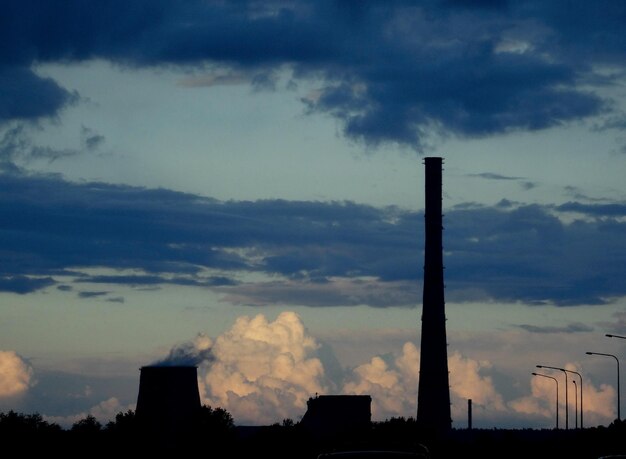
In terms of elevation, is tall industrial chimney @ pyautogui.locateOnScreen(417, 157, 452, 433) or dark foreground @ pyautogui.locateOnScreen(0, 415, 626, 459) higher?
tall industrial chimney @ pyautogui.locateOnScreen(417, 157, 452, 433)

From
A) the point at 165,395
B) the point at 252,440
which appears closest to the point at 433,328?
the point at 252,440

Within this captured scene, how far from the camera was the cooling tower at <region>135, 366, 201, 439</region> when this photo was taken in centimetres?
10394

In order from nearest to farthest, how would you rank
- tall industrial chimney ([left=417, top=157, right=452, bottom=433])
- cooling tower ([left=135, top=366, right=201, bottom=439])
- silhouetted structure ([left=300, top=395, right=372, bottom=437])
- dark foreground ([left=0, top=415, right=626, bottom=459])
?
dark foreground ([left=0, top=415, right=626, bottom=459]) → cooling tower ([left=135, top=366, right=201, bottom=439]) → tall industrial chimney ([left=417, top=157, right=452, bottom=433]) → silhouetted structure ([left=300, top=395, right=372, bottom=437])

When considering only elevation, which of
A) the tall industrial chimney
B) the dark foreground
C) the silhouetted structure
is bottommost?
the dark foreground

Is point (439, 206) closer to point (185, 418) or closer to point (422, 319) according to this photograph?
point (422, 319)

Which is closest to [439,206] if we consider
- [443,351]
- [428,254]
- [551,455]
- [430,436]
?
[428,254]

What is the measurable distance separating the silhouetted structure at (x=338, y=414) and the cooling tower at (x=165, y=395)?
28.8 m

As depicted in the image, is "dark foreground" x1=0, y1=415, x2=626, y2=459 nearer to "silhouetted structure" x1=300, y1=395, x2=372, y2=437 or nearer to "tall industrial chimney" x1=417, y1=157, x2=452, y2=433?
"silhouetted structure" x1=300, y1=395, x2=372, y2=437

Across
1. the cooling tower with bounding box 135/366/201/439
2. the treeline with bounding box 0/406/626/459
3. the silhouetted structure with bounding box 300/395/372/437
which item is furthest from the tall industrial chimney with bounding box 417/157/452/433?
the cooling tower with bounding box 135/366/201/439

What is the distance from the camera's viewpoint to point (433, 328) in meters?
117

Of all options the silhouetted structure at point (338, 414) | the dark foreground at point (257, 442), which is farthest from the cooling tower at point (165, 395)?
the silhouetted structure at point (338, 414)

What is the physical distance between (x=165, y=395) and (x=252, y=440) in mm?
8253

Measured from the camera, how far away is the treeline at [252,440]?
80875 mm

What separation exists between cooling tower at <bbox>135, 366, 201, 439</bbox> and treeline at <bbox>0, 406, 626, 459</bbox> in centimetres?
220
